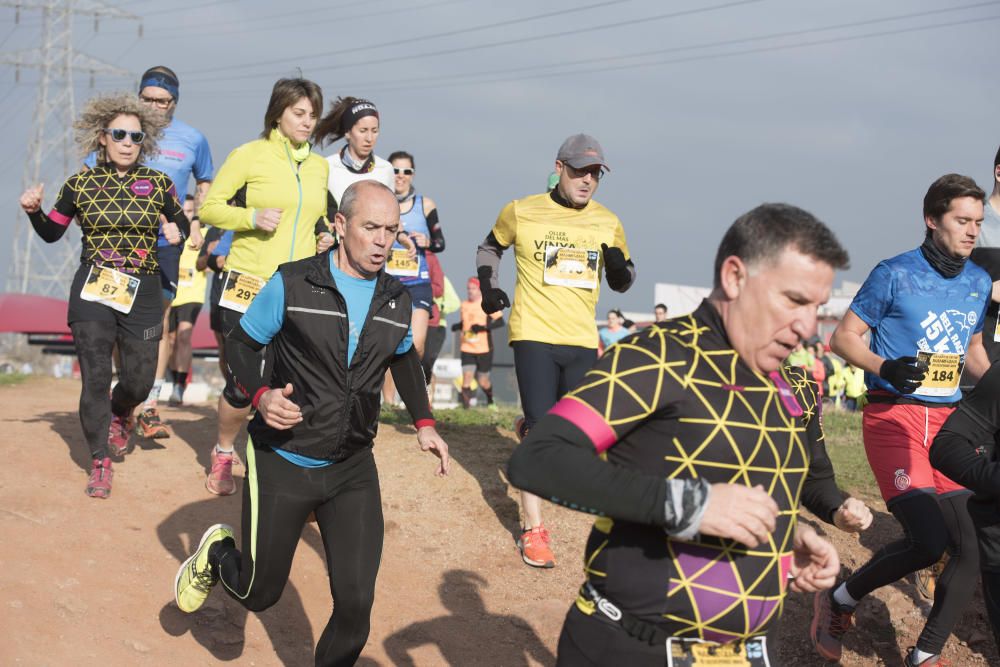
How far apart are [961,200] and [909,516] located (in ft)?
5.58

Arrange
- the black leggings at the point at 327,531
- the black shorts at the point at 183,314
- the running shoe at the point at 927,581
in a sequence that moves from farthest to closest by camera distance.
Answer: the black shorts at the point at 183,314 < the running shoe at the point at 927,581 < the black leggings at the point at 327,531

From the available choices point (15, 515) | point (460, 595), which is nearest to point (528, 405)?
point (460, 595)

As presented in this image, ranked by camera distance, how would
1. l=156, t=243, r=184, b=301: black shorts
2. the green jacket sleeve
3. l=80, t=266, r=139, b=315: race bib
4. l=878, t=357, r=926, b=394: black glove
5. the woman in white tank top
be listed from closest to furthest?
l=878, t=357, r=926, b=394: black glove → the green jacket sleeve → l=80, t=266, r=139, b=315: race bib → the woman in white tank top → l=156, t=243, r=184, b=301: black shorts

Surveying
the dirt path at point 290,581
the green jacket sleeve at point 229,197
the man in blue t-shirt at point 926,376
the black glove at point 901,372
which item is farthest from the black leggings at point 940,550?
the green jacket sleeve at point 229,197

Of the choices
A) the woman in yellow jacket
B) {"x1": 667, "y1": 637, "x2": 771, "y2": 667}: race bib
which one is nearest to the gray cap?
the woman in yellow jacket

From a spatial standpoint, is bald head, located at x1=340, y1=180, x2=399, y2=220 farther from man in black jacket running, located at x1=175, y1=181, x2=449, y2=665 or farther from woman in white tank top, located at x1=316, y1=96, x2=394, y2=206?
woman in white tank top, located at x1=316, y1=96, x2=394, y2=206

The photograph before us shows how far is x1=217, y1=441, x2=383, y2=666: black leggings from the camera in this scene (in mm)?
4543

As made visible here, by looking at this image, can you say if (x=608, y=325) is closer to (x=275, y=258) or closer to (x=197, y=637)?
(x=275, y=258)

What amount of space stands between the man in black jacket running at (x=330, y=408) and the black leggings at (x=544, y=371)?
6.62 ft

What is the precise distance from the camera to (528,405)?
6773 mm

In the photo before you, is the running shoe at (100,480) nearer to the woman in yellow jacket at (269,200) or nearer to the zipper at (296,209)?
the woman in yellow jacket at (269,200)

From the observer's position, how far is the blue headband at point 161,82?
8352 mm

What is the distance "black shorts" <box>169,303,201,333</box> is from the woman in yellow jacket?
463cm

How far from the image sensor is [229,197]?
684cm
